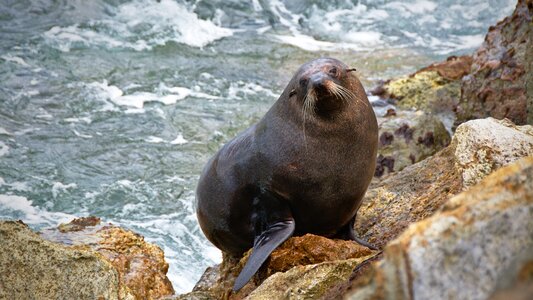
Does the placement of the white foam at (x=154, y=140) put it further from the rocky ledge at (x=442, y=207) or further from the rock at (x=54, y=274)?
the rock at (x=54, y=274)

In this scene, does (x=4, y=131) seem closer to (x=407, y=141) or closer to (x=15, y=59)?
(x=15, y=59)

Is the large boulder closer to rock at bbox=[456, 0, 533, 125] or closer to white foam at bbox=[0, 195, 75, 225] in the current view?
rock at bbox=[456, 0, 533, 125]

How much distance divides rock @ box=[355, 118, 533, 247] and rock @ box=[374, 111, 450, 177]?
1.68m

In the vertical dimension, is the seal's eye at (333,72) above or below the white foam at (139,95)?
above

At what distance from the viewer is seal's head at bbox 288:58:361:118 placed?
17.3 ft

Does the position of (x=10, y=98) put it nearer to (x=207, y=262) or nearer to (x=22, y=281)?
(x=207, y=262)

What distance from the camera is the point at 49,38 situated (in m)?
13.8

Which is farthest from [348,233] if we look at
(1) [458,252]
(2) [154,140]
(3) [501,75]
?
(2) [154,140]

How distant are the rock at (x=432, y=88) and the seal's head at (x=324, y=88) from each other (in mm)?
5151

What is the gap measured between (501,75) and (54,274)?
17.2 feet

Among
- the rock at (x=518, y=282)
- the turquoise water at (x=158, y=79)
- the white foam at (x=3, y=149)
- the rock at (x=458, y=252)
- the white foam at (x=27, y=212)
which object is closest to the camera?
the rock at (x=518, y=282)

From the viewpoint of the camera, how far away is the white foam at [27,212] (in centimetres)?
901

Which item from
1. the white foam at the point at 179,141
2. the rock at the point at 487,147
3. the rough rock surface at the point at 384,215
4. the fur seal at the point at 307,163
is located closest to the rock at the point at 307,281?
the rough rock surface at the point at 384,215

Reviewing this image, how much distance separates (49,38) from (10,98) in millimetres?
2165
